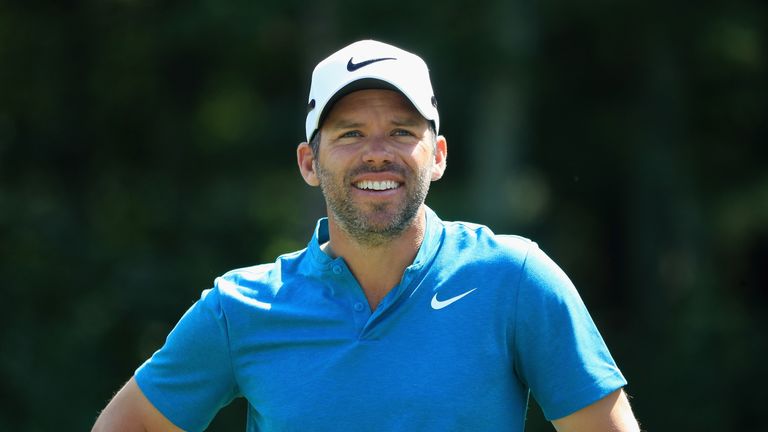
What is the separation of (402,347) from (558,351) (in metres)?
0.39

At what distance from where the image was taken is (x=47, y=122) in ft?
59.8

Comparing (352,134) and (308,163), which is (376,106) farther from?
(308,163)

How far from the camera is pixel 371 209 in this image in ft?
10.6

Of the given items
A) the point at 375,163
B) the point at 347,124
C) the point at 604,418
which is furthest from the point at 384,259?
the point at 604,418

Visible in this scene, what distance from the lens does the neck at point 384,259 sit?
3281mm

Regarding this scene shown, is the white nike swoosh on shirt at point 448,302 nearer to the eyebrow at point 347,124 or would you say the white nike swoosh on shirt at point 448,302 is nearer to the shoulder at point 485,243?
the shoulder at point 485,243

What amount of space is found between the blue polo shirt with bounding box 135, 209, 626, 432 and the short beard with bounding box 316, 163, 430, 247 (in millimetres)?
85

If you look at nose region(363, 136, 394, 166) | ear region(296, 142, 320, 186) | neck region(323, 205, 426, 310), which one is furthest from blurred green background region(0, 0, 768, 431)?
nose region(363, 136, 394, 166)

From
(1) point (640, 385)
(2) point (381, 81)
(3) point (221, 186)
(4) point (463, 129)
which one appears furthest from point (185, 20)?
(2) point (381, 81)

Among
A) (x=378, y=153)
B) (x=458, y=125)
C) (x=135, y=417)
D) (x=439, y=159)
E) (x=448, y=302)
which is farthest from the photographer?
(x=458, y=125)

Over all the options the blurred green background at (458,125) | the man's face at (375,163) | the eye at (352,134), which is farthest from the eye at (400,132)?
the blurred green background at (458,125)

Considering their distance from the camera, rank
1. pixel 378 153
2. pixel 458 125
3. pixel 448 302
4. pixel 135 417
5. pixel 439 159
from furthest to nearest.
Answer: pixel 458 125, pixel 439 159, pixel 135 417, pixel 378 153, pixel 448 302

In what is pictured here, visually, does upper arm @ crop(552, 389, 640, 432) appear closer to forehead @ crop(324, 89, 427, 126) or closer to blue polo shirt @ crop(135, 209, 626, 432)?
blue polo shirt @ crop(135, 209, 626, 432)

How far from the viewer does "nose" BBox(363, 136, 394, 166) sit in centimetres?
320
